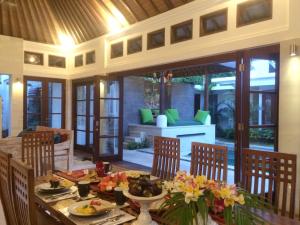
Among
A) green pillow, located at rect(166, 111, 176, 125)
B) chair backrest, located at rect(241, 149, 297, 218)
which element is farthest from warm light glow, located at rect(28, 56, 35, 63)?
chair backrest, located at rect(241, 149, 297, 218)

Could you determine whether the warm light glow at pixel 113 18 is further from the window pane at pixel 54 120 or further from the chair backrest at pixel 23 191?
the chair backrest at pixel 23 191

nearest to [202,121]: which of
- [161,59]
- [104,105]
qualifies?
[104,105]

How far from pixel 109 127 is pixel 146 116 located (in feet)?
12.9

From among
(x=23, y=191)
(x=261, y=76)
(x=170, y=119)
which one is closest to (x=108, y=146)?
(x=170, y=119)

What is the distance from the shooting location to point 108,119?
6703 mm

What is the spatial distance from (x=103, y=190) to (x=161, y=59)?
3657 millimetres

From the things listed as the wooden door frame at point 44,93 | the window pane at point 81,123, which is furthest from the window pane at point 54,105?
the window pane at point 81,123

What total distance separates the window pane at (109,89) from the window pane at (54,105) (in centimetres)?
239

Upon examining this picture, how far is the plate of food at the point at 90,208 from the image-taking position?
1660 millimetres

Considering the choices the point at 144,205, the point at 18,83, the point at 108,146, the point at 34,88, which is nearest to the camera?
the point at 144,205

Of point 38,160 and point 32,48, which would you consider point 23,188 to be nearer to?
point 38,160

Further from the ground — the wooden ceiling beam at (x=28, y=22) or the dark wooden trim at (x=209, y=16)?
the wooden ceiling beam at (x=28, y=22)

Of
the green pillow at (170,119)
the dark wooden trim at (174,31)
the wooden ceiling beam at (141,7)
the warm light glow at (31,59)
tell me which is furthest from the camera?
the green pillow at (170,119)

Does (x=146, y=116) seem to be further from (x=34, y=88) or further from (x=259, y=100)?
(x=259, y=100)
